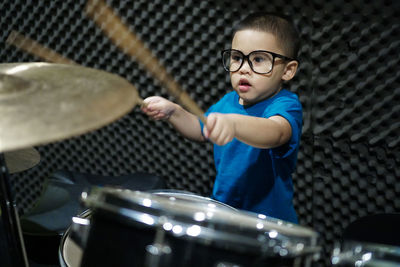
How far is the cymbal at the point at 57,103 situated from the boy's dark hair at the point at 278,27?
0.39m

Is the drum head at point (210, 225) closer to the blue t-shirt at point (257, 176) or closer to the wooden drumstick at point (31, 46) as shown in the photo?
the blue t-shirt at point (257, 176)

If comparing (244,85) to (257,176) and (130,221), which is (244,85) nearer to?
(257,176)

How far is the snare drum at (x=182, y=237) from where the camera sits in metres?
0.53

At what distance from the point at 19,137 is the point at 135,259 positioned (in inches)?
9.5

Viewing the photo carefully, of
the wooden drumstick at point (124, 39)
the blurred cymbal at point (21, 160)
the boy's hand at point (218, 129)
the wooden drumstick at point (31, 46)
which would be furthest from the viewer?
the wooden drumstick at point (31, 46)

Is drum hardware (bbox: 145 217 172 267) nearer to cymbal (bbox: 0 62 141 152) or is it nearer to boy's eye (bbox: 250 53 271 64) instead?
cymbal (bbox: 0 62 141 152)

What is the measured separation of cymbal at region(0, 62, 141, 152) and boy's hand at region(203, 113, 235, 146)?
14 cm

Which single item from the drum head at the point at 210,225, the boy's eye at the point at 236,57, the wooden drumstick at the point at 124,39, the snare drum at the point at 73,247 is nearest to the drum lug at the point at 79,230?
the snare drum at the point at 73,247

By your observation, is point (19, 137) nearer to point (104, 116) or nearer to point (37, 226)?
point (104, 116)

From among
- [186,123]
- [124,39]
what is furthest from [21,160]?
[124,39]

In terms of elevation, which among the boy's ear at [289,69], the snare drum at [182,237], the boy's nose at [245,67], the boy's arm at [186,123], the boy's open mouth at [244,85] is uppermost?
the boy's ear at [289,69]

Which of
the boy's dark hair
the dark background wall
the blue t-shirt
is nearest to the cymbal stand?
the blue t-shirt

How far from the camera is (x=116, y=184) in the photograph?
A: 1.35 metres

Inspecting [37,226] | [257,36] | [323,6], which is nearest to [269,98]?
[257,36]
